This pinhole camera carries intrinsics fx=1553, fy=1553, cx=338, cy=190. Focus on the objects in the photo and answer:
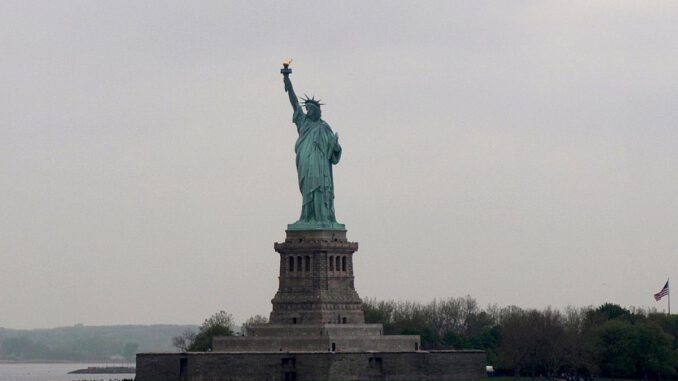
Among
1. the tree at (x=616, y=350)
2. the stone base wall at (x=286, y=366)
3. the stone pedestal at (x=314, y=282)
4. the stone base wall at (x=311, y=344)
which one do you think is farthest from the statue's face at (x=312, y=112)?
the tree at (x=616, y=350)

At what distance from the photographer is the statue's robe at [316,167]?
94188 mm

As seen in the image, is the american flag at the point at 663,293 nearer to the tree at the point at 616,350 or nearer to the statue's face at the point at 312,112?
the tree at the point at 616,350

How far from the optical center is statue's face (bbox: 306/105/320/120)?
9450cm

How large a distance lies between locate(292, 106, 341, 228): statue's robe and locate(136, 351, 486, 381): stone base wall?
31.2 feet

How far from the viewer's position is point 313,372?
87.2 meters

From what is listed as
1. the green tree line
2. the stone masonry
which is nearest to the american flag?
the green tree line

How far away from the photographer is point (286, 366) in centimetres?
8788

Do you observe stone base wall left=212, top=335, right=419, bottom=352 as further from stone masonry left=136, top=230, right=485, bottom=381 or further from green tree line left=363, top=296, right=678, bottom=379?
green tree line left=363, top=296, right=678, bottom=379

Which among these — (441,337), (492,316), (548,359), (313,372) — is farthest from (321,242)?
(492,316)

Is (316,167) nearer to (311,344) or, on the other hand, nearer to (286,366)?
(311,344)

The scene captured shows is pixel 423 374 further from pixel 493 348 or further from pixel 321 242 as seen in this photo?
pixel 493 348

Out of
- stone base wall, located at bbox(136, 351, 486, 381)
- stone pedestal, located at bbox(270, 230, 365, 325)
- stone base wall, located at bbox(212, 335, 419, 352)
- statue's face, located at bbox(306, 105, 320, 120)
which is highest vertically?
statue's face, located at bbox(306, 105, 320, 120)

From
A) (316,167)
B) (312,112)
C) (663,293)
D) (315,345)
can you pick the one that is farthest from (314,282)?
(663,293)

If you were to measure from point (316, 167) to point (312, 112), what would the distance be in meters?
3.40
